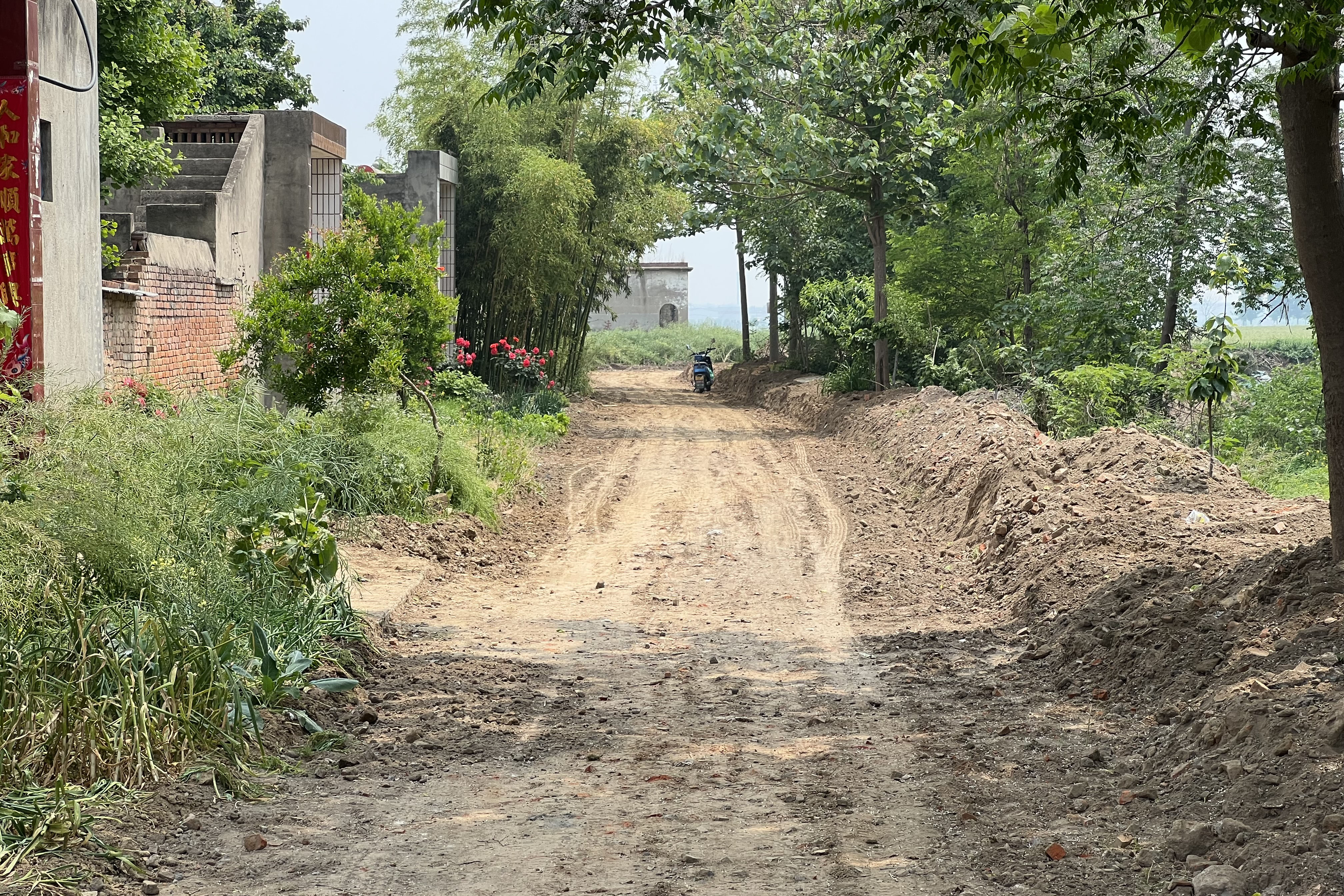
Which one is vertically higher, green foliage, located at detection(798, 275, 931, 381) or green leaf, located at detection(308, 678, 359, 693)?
green foliage, located at detection(798, 275, 931, 381)

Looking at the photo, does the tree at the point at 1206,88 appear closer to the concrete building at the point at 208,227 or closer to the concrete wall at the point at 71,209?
the concrete wall at the point at 71,209

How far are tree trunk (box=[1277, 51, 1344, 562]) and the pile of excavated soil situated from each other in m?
0.90

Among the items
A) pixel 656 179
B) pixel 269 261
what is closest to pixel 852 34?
pixel 656 179

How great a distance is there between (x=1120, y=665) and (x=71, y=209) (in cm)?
840

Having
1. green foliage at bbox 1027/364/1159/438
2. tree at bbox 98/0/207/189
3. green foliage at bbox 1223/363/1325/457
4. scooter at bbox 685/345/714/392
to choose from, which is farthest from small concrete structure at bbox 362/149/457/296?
scooter at bbox 685/345/714/392


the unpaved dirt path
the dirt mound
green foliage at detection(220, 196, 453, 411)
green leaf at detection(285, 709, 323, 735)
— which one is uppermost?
green foliage at detection(220, 196, 453, 411)

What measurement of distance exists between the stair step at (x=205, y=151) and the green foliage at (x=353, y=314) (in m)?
7.06

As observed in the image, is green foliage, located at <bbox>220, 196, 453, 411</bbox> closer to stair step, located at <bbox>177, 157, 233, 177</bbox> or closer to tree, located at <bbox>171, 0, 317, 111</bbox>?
stair step, located at <bbox>177, 157, 233, 177</bbox>

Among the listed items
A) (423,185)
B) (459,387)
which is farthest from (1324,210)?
(423,185)

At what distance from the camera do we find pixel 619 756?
5.57 meters

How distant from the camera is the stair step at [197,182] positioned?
1628 cm

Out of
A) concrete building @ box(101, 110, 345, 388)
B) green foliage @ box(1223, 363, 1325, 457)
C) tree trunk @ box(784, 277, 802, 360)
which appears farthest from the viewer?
tree trunk @ box(784, 277, 802, 360)

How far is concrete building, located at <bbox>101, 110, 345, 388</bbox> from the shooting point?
12648 millimetres

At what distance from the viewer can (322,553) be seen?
7238 mm
